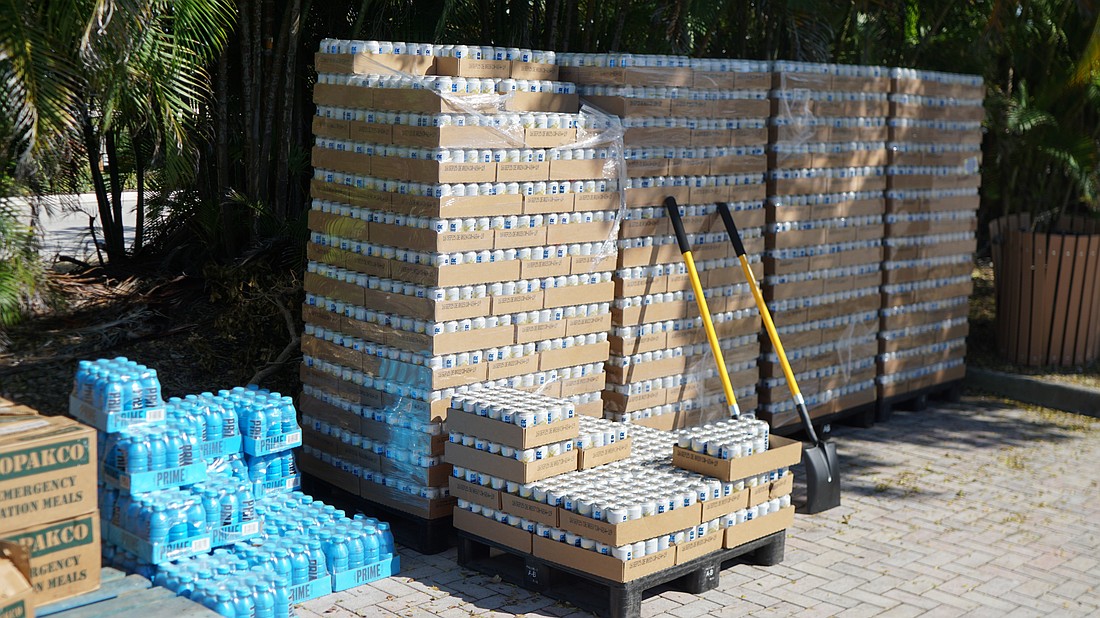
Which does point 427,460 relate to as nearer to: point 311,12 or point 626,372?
point 626,372

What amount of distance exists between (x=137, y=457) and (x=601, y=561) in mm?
2541

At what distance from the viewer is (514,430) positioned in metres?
7.00

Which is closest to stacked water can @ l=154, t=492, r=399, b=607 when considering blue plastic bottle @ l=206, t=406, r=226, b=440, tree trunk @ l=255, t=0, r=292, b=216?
blue plastic bottle @ l=206, t=406, r=226, b=440

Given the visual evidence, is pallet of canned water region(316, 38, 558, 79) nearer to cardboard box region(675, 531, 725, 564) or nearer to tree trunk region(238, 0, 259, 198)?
tree trunk region(238, 0, 259, 198)

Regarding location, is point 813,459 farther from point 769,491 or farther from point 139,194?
point 139,194

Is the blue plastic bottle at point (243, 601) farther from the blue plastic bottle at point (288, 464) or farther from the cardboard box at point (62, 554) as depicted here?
the blue plastic bottle at point (288, 464)

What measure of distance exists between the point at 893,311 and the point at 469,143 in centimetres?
536

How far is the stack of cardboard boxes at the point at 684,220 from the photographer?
8688mm

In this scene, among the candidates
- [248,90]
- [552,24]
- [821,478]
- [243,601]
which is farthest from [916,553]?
[248,90]

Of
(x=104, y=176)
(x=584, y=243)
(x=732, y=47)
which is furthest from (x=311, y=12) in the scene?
(x=732, y=47)

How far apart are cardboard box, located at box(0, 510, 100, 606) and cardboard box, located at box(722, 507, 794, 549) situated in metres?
3.55

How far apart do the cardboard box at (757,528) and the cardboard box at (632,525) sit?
38 cm

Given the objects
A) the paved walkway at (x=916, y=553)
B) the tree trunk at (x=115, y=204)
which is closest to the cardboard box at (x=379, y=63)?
the paved walkway at (x=916, y=553)

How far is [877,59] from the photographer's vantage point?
49.2ft
